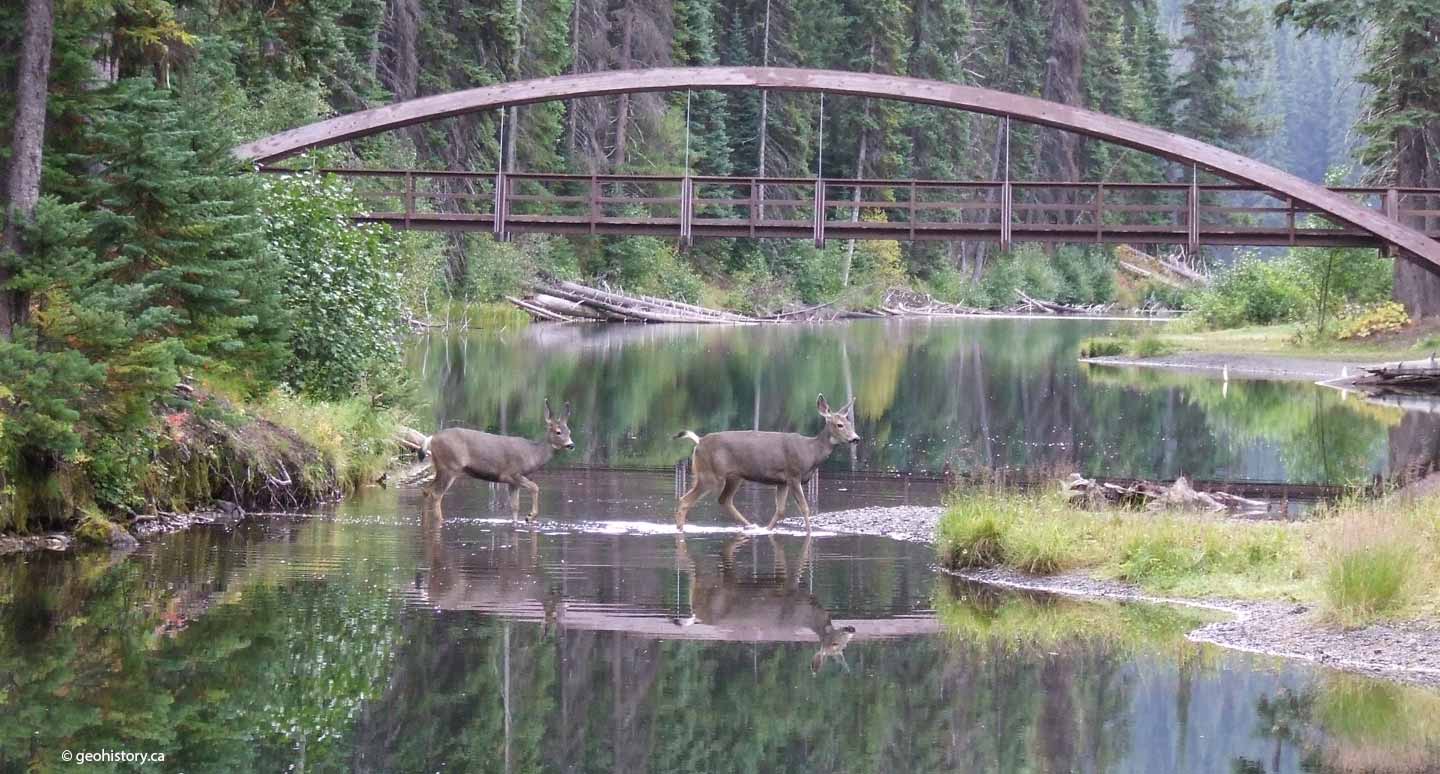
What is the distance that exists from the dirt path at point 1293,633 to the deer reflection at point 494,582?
3793 millimetres

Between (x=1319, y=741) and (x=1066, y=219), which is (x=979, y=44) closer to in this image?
(x=1066, y=219)

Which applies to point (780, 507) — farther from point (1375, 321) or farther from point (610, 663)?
point (1375, 321)

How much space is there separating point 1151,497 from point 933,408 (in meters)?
18.2

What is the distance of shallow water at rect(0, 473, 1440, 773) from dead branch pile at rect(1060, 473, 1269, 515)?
348 cm

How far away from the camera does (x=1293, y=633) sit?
13414 millimetres

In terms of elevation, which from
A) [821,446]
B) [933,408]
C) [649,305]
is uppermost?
[649,305]

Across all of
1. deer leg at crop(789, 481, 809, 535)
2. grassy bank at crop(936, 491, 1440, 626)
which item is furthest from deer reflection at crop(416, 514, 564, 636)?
grassy bank at crop(936, 491, 1440, 626)

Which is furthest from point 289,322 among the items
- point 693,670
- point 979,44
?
point 979,44

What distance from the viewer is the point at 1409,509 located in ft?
52.4

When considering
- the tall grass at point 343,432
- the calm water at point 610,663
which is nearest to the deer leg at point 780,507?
the calm water at point 610,663

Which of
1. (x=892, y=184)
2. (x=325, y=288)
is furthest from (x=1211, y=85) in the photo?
(x=325, y=288)

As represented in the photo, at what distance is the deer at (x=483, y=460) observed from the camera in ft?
65.3

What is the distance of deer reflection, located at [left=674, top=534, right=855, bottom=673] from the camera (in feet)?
44.3

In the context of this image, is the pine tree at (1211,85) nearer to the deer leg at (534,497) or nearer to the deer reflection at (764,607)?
the deer leg at (534,497)
